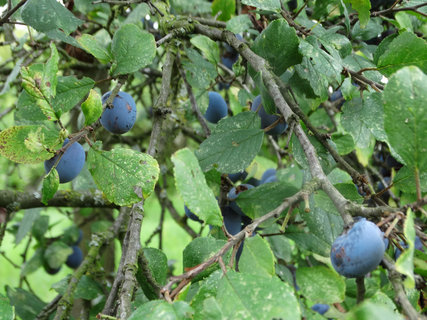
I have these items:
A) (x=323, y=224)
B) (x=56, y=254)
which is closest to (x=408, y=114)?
(x=323, y=224)

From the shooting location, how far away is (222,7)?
50.9 inches

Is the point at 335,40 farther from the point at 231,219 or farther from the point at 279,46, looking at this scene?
the point at 231,219

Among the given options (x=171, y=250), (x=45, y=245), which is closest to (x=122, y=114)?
(x=45, y=245)

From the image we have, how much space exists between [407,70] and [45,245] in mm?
1571

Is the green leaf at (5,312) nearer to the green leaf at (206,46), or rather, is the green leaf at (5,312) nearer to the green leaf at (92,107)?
the green leaf at (92,107)

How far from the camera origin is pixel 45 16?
0.93 meters

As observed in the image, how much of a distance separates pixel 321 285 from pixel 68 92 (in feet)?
1.98

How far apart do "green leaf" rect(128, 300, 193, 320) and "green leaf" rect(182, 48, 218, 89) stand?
0.83m

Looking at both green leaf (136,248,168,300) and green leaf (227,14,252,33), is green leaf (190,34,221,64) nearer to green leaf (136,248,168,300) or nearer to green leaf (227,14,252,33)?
green leaf (227,14,252,33)

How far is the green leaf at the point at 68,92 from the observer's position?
32.7 inches


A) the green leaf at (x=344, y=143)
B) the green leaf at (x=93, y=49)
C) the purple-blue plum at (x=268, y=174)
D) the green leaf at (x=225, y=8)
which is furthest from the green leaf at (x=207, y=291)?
the green leaf at (x=225, y=8)

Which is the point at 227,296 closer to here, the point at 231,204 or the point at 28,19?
the point at 231,204

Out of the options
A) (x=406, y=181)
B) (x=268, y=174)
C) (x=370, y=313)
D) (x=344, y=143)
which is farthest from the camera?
(x=268, y=174)

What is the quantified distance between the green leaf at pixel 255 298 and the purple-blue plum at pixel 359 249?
83 millimetres
